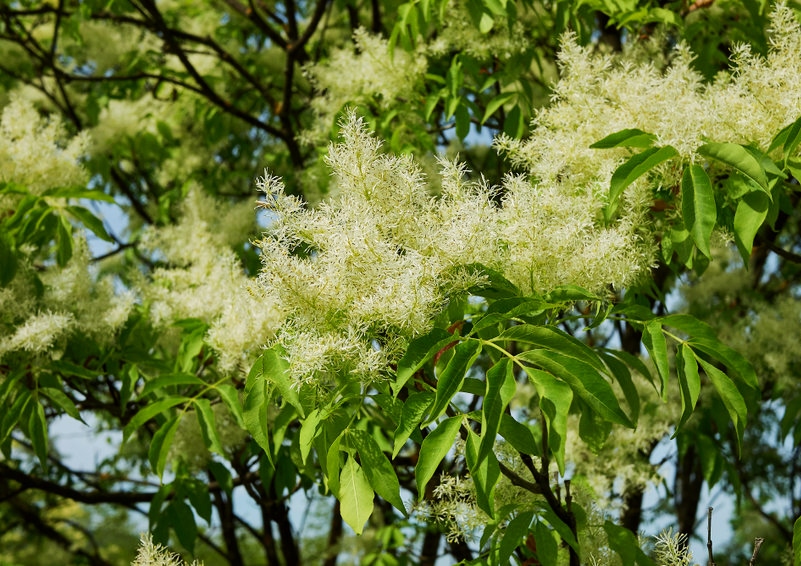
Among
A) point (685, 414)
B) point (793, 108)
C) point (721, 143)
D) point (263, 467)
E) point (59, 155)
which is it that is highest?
point (59, 155)

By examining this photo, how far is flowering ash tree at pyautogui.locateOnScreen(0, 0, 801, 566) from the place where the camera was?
5.99ft

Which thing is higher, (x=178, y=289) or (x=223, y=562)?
(x=223, y=562)

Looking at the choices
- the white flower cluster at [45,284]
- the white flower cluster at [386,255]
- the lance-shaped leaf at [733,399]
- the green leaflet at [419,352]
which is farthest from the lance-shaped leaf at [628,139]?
the white flower cluster at [45,284]

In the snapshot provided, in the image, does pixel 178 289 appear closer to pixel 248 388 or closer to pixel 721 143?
pixel 248 388

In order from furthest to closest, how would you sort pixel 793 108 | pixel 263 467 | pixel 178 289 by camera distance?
pixel 178 289
pixel 263 467
pixel 793 108

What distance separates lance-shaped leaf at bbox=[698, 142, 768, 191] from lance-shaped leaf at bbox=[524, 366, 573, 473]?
716 mm

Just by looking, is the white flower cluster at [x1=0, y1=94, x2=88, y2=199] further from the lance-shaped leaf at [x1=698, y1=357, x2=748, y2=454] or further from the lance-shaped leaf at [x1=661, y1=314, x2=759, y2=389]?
the lance-shaped leaf at [x1=698, y1=357, x2=748, y2=454]

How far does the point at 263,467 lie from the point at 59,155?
1.52m

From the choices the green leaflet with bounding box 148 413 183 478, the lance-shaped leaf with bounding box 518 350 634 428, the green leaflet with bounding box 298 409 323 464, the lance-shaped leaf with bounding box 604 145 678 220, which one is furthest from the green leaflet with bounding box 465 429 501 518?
the green leaflet with bounding box 148 413 183 478

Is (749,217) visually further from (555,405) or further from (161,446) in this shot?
(161,446)

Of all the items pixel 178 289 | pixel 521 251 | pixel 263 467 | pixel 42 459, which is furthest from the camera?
pixel 178 289

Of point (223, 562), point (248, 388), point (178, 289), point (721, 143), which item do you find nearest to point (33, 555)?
→ point (223, 562)

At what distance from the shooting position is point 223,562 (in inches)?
346

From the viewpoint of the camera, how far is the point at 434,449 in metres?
1.70
